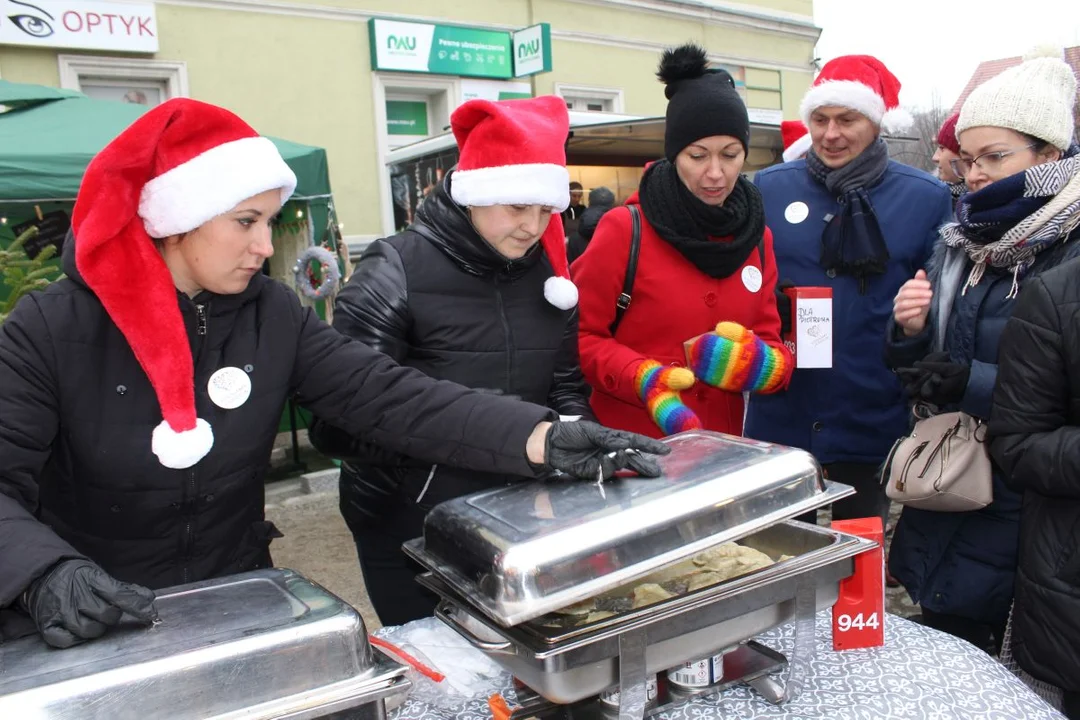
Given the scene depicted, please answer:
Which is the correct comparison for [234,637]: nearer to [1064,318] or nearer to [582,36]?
[1064,318]

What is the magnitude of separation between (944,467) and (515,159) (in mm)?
1183

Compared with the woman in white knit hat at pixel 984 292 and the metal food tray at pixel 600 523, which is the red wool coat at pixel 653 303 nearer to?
the woman in white knit hat at pixel 984 292

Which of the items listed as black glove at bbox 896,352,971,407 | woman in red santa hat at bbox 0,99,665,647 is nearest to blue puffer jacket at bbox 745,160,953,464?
black glove at bbox 896,352,971,407

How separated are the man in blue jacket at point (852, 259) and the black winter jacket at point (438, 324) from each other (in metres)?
0.95

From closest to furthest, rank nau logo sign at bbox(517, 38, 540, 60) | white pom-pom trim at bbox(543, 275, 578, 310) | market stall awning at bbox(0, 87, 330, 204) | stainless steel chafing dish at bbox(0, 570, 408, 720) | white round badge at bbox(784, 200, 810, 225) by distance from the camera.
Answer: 1. stainless steel chafing dish at bbox(0, 570, 408, 720)
2. white pom-pom trim at bbox(543, 275, 578, 310)
3. white round badge at bbox(784, 200, 810, 225)
4. market stall awning at bbox(0, 87, 330, 204)
5. nau logo sign at bbox(517, 38, 540, 60)

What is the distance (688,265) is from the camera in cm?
229

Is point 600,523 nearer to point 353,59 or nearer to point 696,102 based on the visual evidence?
point 696,102

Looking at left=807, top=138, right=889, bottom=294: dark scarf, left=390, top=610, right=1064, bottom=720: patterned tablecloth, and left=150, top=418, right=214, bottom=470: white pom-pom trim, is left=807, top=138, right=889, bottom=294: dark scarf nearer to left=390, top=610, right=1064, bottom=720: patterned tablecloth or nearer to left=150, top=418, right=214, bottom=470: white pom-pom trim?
left=390, top=610, right=1064, bottom=720: patterned tablecloth

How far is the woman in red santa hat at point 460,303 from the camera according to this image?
1.79m

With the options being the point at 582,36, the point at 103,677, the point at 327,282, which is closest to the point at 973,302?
the point at 103,677

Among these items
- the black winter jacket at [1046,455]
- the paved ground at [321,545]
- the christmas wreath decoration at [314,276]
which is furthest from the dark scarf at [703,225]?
the christmas wreath decoration at [314,276]

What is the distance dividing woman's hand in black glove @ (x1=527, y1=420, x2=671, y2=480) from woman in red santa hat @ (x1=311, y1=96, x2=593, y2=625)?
1.52 ft

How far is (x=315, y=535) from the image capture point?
4.81m

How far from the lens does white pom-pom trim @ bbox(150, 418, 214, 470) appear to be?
1.32 m
